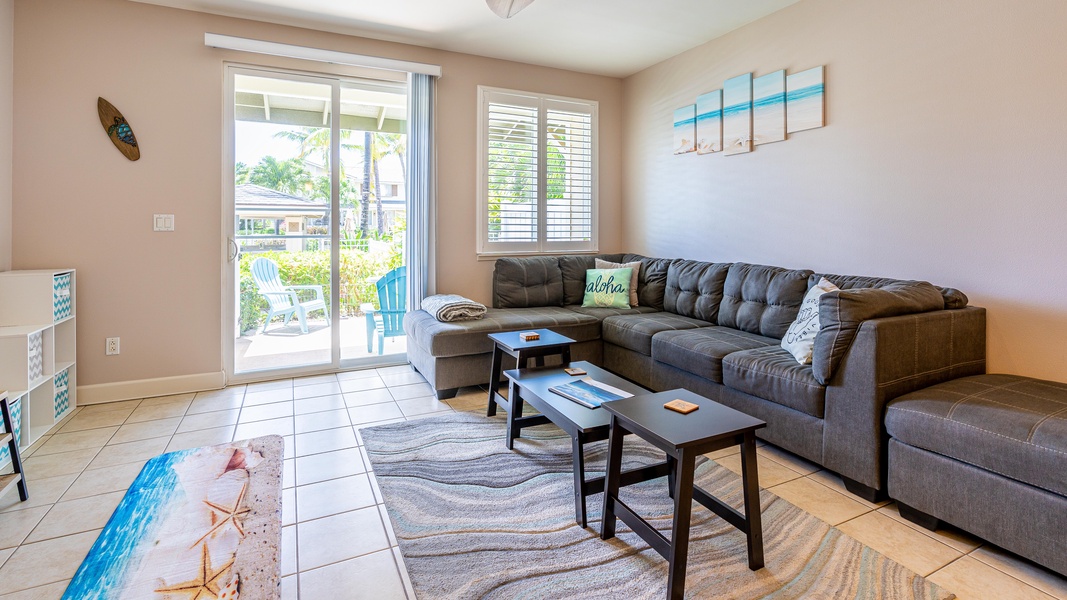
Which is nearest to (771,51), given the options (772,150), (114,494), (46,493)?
(772,150)

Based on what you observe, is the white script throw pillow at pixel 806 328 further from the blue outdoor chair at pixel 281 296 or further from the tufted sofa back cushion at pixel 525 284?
the blue outdoor chair at pixel 281 296

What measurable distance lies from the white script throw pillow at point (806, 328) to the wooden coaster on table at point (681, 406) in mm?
955

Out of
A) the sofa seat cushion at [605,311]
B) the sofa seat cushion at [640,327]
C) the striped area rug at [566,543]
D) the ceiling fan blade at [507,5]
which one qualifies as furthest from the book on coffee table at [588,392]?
the ceiling fan blade at [507,5]

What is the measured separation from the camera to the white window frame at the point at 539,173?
4.52 metres

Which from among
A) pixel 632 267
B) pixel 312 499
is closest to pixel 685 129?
pixel 632 267

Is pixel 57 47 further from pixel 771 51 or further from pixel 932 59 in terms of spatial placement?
pixel 932 59

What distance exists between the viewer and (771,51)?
3.56 m

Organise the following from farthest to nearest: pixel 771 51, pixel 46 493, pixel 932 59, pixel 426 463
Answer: pixel 771 51, pixel 932 59, pixel 426 463, pixel 46 493

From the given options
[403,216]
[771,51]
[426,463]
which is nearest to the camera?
[426,463]

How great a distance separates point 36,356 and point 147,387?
0.82 m

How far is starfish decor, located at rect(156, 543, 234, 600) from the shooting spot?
1.61 m

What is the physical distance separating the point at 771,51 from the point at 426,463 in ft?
11.5

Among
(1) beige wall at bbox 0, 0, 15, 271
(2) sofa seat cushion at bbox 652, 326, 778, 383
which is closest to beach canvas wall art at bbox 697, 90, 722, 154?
(2) sofa seat cushion at bbox 652, 326, 778, 383

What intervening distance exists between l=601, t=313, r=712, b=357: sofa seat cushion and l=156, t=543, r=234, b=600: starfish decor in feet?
8.46
